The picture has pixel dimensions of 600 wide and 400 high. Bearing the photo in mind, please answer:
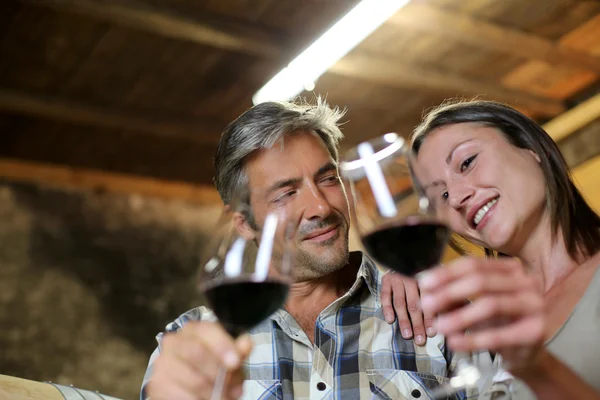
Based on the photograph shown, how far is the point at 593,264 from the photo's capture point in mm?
1532

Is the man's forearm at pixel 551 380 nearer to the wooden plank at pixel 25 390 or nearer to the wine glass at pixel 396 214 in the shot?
the wine glass at pixel 396 214

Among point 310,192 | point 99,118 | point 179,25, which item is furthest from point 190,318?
point 99,118

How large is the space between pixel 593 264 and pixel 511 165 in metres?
0.28

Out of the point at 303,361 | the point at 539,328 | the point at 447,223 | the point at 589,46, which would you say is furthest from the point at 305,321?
the point at 589,46

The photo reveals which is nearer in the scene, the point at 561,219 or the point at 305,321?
the point at 561,219

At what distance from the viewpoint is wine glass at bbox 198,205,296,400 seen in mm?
986

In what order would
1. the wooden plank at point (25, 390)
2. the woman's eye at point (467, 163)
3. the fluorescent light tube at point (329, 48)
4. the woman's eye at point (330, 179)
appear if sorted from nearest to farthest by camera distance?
the wooden plank at point (25, 390)
the woman's eye at point (467, 163)
the woman's eye at point (330, 179)
the fluorescent light tube at point (329, 48)

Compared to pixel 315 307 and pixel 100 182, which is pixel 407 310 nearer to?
pixel 315 307

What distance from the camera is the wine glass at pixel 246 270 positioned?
38.8 inches

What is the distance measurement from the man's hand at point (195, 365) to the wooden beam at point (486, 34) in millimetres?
2774

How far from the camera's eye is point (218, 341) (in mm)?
990

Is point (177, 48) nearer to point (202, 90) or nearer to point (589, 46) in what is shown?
point (202, 90)

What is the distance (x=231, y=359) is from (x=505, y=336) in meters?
0.37

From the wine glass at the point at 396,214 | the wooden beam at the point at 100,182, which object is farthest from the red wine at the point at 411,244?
the wooden beam at the point at 100,182
